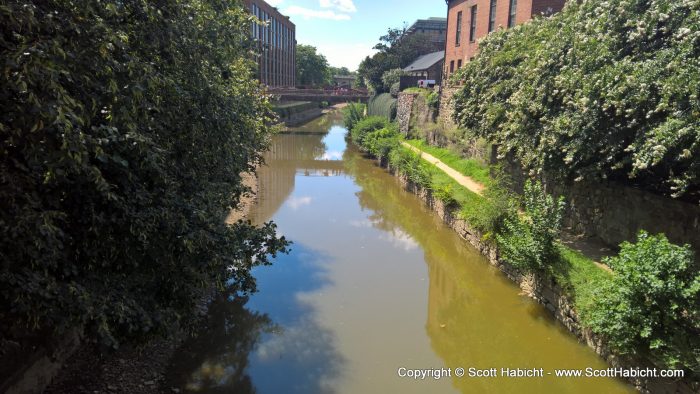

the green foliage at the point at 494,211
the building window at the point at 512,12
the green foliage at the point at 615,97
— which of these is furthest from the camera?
the building window at the point at 512,12

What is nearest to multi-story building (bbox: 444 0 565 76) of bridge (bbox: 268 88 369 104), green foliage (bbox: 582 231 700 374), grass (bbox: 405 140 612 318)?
grass (bbox: 405 140 612 318)

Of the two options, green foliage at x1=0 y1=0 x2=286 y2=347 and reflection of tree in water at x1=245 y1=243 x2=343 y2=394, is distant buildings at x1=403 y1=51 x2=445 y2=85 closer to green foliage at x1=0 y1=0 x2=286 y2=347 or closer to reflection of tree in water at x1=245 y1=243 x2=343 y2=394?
reflection of tree in water at x1=245 y1=243 x2=343 y2=394

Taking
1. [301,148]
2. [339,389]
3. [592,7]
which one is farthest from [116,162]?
[301,148]

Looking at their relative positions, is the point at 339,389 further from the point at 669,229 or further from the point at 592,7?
the point at 592,7

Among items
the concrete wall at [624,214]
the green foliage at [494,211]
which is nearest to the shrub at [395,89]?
the green foliage at [494,211]

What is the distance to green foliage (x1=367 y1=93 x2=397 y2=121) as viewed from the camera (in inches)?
1462

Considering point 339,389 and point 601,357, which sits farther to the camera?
point 601,357

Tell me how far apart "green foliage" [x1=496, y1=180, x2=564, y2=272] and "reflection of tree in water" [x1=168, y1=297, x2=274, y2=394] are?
5468 millimetres

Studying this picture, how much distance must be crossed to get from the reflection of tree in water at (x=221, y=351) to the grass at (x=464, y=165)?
A: 401 inches

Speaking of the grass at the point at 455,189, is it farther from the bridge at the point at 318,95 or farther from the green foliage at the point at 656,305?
the bridge at the point at 318,95

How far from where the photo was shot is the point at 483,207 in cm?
1295

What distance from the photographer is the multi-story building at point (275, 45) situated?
57.3 meters

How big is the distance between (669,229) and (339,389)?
7.25 meters

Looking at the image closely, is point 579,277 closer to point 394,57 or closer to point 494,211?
point 494,211
